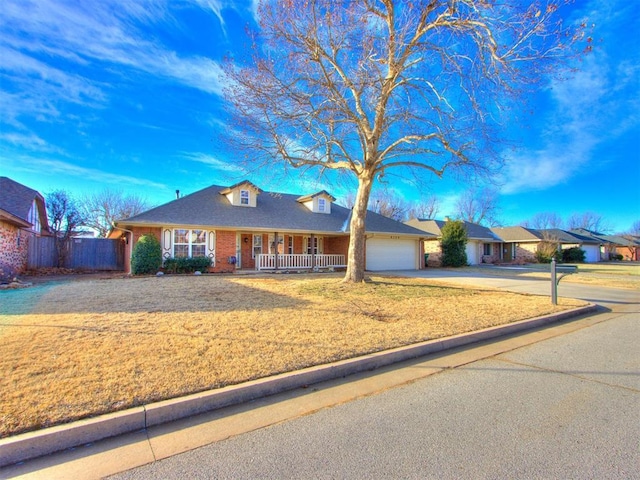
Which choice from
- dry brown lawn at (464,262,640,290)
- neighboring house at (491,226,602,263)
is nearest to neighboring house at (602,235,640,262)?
neighboring house at (491,226,602,263)

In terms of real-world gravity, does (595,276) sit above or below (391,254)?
below

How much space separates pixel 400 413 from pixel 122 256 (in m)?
21.2

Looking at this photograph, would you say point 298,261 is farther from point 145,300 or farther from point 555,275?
point 555,275

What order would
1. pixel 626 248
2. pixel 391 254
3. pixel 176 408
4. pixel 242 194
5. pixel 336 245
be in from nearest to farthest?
pixel 176 408, pixel 242 194, pixel 336 245, pixel 391 254, pixel 626 248

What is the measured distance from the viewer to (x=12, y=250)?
48.1ft

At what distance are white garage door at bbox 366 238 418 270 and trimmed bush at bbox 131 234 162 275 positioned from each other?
38.7 ft

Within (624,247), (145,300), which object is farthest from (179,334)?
(624,247)

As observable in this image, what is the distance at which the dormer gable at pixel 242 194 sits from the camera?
18906 millimetres

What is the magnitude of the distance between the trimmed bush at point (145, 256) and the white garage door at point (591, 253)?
46.4m

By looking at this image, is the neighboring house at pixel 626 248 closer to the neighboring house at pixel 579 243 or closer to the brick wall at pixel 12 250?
the neighboring house at pixel 579 243

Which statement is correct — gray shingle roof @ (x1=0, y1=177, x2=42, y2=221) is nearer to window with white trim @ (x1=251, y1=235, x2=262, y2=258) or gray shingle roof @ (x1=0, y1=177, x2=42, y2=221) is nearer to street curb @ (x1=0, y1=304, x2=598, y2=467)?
window with white trim @ (x1=251, y1=235, x2=262, y2=258)

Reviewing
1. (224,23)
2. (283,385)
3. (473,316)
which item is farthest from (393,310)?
(224,23)

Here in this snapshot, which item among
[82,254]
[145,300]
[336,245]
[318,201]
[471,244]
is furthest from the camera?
[471,244]

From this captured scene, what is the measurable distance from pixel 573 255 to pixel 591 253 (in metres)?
7.83
